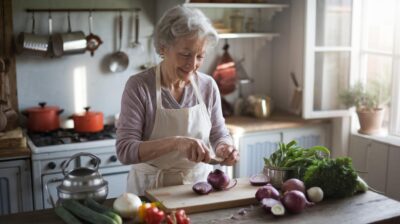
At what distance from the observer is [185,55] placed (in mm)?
2248

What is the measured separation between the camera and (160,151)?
2.13 m

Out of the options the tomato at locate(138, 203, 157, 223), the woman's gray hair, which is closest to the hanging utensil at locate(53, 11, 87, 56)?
the woman's gray hair

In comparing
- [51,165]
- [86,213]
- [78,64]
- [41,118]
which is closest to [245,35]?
[78,64]

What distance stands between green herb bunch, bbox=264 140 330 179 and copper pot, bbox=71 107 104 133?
1650 mm

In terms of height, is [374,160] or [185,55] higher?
[185,55]

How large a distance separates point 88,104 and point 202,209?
2048mm

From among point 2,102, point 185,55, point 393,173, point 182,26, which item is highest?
point 182,26

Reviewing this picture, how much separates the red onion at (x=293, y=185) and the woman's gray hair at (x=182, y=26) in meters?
0.68

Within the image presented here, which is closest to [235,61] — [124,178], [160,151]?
[124,178]

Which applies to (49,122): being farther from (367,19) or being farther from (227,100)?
(367,19)

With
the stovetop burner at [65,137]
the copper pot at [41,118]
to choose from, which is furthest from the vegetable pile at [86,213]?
the copper pot at [41,118]

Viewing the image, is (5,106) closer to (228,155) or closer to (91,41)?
(91,41)

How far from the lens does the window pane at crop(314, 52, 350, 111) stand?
3924 mm

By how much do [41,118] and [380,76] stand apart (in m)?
2.47
